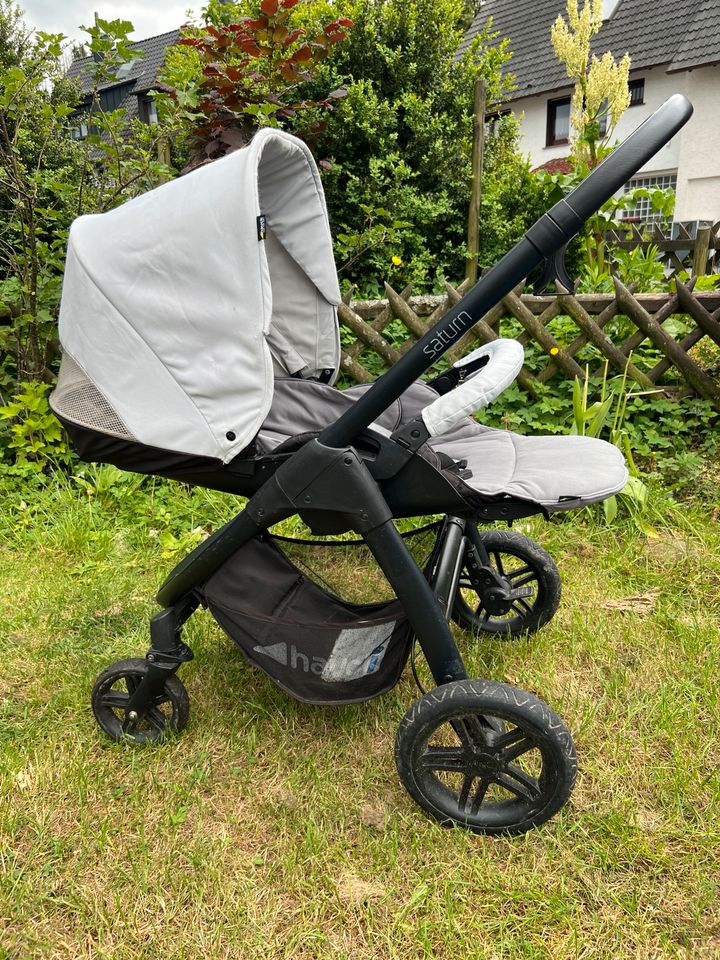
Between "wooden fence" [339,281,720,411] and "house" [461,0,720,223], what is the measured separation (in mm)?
10624

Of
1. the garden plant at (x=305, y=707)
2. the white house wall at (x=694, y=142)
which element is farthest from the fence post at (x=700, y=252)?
the white house wall at (x=694, y=142)

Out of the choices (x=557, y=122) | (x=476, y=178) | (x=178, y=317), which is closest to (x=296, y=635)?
(x=178, y=317)

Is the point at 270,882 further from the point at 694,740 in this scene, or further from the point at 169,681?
the point at 694,740

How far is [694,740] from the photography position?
191 cm

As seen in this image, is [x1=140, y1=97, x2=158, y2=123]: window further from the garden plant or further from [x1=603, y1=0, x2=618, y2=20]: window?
the garden plant

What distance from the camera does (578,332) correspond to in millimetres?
3838

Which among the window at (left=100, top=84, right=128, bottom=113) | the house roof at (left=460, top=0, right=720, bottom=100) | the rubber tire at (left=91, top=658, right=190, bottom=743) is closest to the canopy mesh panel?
the rubber tire at (left=91, top=658, right=190, bottom=743)

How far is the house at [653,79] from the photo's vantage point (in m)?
13.5

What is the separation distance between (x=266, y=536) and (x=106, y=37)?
2.63 metres

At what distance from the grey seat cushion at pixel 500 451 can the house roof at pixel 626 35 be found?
40.0 feet

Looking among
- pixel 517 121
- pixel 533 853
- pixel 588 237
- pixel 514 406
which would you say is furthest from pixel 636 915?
pixel 517 121

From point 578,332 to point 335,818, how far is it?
296 centimetres

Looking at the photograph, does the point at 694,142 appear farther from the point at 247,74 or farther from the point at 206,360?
the point at 206,360

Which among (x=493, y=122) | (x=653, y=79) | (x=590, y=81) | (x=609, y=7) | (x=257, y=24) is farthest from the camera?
(x=609, y=7)
